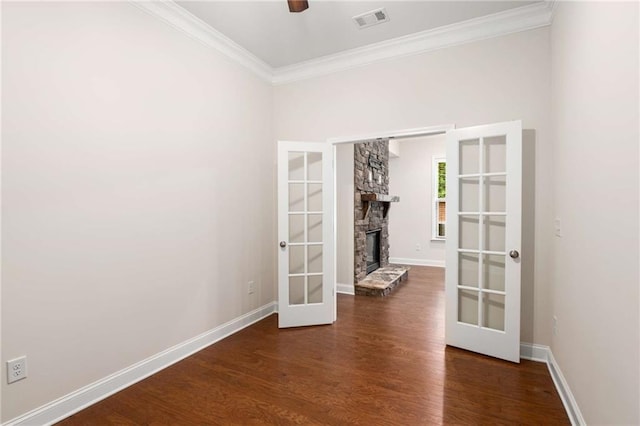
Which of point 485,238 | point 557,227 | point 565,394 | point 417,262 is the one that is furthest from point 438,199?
point 565,394

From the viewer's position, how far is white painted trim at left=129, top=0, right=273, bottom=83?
2.53 m

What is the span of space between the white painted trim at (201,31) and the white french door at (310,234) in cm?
102

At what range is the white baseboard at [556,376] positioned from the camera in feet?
6.14

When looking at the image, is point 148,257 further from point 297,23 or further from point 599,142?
point 599,142

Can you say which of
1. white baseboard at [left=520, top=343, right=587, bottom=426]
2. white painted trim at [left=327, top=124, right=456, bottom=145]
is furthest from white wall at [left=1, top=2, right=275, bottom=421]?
white baseboard at [left=520, top=343, right=587, bottom=426]

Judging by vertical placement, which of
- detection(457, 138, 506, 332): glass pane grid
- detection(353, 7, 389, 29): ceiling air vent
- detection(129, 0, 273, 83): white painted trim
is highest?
detection(353, 7, 389, 29): ceiling air vent

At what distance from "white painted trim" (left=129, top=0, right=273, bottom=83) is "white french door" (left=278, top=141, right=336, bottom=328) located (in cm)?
102

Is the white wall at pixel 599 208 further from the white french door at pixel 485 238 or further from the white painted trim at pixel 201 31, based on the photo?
the white painted trim at pixel 201 31

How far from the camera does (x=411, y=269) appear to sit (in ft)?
22.0

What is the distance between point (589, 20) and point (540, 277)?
1.91 metres

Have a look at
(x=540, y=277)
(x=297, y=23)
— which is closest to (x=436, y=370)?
(x=540, y=277)

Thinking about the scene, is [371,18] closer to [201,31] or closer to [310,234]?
[201,31]

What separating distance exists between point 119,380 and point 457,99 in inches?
143

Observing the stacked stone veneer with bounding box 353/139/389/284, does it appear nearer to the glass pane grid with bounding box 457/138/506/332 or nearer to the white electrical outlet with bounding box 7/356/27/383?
the glass pane grid with bounding box 457/138/506/332
